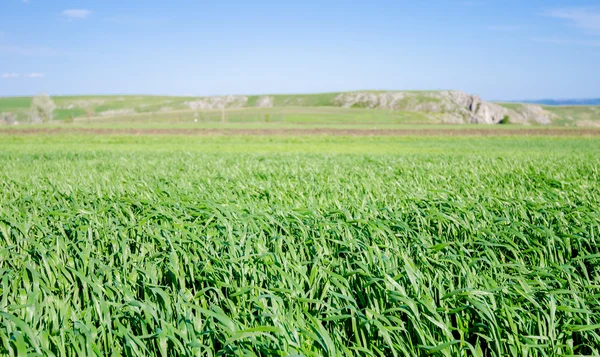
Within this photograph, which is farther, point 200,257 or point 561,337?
point 200,257

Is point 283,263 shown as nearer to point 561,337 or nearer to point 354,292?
point 354,292

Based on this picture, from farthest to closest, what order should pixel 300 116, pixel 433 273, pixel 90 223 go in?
pixel 300 116
pixel 90 223
pixel 433 273

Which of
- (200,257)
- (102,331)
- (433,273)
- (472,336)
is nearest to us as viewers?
(102,331)

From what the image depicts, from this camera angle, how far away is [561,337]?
3.22m

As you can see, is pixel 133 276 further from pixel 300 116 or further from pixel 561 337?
pixel 300 116

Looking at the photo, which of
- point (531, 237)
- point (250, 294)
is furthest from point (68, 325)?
point (531, 237)

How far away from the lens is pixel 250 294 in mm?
3627

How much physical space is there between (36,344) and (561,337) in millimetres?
3379

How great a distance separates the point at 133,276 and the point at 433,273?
8.56 ft

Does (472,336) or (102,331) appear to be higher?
(102,331)

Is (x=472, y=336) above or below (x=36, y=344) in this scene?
below

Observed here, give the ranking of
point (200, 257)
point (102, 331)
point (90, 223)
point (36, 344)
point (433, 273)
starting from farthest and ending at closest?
point (90, 223) < point (200, 257) < point (433, 273) < point (102, 331) < point (36, 344)

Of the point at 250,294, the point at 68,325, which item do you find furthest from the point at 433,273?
the point at 68,325

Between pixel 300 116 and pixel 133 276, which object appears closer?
pixel 133 276
